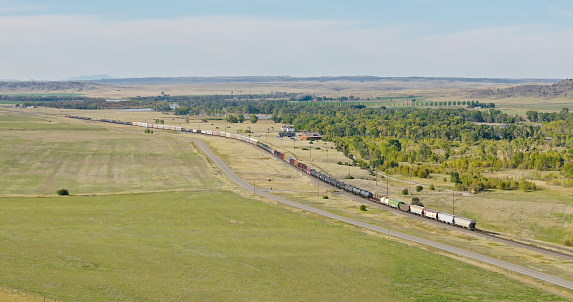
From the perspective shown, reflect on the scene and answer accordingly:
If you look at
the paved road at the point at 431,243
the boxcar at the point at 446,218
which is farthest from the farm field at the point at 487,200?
the paved road at the point at 431,243

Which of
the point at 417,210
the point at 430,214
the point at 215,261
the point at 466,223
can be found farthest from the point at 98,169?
the point at 466,223

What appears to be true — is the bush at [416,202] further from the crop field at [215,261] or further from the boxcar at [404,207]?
the crop field at [215,261]

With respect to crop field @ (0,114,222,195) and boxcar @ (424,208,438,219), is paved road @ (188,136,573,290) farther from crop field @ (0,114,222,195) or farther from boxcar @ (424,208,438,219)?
crop field @ (0,114,222,195)

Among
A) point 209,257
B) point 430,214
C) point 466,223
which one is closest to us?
point 209,257

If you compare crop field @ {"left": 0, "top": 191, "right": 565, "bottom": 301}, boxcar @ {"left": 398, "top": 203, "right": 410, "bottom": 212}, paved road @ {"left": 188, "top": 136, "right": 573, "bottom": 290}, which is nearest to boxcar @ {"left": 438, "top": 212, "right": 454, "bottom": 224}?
boxcar @ {"left": 398, "top": 203, "right": 410, "bottom": 212}

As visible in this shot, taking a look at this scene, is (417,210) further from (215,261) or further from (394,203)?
(215,261)
